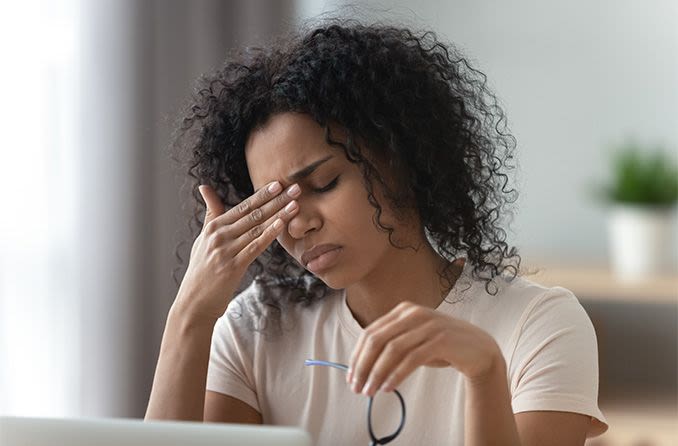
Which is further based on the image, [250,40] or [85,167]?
[250,40]

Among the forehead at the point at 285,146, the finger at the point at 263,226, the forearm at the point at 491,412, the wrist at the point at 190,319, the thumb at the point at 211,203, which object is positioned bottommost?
the forearm at the point at 491,412

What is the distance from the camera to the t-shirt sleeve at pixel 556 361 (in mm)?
1480

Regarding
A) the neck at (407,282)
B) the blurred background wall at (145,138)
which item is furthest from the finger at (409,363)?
the blurred background wall at (145,138)

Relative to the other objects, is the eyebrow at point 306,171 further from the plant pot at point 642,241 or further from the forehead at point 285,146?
the plant pot at point 642,241

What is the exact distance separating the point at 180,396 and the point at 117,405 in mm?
1337

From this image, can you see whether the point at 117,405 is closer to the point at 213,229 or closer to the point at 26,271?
the point at 26,271

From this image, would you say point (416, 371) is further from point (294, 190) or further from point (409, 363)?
point (409, 363)

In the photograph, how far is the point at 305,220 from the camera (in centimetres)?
151

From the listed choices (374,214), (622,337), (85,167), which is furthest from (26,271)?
(622,337)

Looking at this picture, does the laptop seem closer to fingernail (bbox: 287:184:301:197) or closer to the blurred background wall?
fingernail (bbox: 287:184:301:197)

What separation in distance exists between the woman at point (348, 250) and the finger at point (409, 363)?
0.19 metres

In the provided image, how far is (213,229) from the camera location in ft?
5.37

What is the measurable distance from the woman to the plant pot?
1531mm

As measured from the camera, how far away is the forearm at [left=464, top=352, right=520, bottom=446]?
4.34ft
